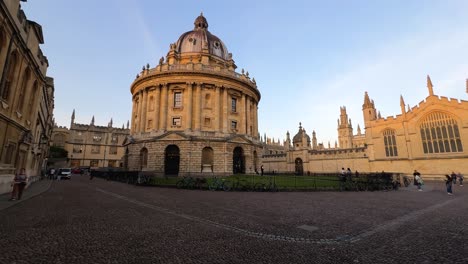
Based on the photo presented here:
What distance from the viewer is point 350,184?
699 inches

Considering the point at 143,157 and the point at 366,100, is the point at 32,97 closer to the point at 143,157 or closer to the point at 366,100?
the point at 143,157

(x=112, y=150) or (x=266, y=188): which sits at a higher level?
(x=112, y=150)

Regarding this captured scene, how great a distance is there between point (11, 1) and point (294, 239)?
58.7 ft

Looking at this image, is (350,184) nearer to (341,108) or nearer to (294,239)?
(294,239)

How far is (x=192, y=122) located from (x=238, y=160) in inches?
387

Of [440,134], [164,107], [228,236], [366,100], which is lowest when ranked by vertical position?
[228,236]

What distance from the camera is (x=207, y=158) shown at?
30828 mm

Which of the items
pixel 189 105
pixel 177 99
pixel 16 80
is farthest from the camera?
pixel 177 99

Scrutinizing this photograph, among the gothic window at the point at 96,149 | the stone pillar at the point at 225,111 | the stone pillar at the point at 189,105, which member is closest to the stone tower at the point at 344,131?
the stone pillar at the point at 225,111

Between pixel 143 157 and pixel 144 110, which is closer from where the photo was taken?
pixel 143 157

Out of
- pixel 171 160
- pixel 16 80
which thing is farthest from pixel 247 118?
pixel 16 80

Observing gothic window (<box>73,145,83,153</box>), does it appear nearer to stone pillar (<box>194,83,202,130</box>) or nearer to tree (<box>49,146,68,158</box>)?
tree (<box>49,146,68,158</box>)

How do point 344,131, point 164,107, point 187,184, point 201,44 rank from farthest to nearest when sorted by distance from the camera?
point 344,131 → point 201,44 → point 164,107 → point 187,184

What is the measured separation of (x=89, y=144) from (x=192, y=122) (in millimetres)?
52817
